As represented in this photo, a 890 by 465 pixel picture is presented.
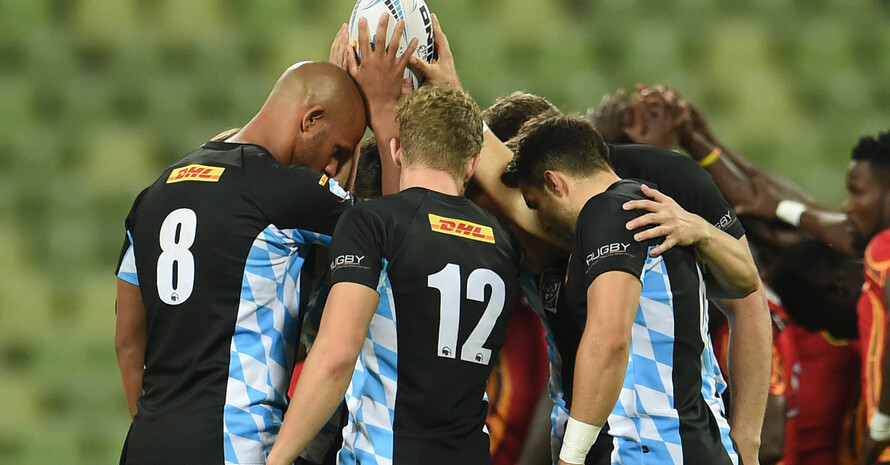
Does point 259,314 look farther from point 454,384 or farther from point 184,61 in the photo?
point 184,61

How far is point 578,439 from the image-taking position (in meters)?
2.17

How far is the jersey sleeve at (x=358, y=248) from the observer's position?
2059mm

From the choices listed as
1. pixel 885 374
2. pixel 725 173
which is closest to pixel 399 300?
pixel 885 374

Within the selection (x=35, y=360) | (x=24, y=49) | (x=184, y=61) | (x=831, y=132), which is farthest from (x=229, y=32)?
(x=831, y=132)

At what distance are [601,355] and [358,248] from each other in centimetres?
57

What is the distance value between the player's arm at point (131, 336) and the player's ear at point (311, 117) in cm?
56

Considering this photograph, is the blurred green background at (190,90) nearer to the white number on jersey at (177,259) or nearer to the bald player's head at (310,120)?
the bald player's head at (310,120)

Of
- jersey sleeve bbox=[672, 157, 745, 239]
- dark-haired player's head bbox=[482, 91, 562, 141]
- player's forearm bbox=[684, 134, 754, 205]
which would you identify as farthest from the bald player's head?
player's forearm bbox=[684, 134, 754, 205]

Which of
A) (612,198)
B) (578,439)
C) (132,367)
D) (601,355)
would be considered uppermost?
(612,198)

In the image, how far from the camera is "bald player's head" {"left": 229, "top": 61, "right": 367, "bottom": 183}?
7.77 ft

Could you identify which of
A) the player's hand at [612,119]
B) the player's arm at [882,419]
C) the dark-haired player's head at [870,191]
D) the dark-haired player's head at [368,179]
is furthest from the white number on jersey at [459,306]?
the dark-haired player's head at [870,191]

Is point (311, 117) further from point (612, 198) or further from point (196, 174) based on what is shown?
point (612, 198)

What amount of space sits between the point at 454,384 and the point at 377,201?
0.44 metres

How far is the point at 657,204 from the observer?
2.28 m
